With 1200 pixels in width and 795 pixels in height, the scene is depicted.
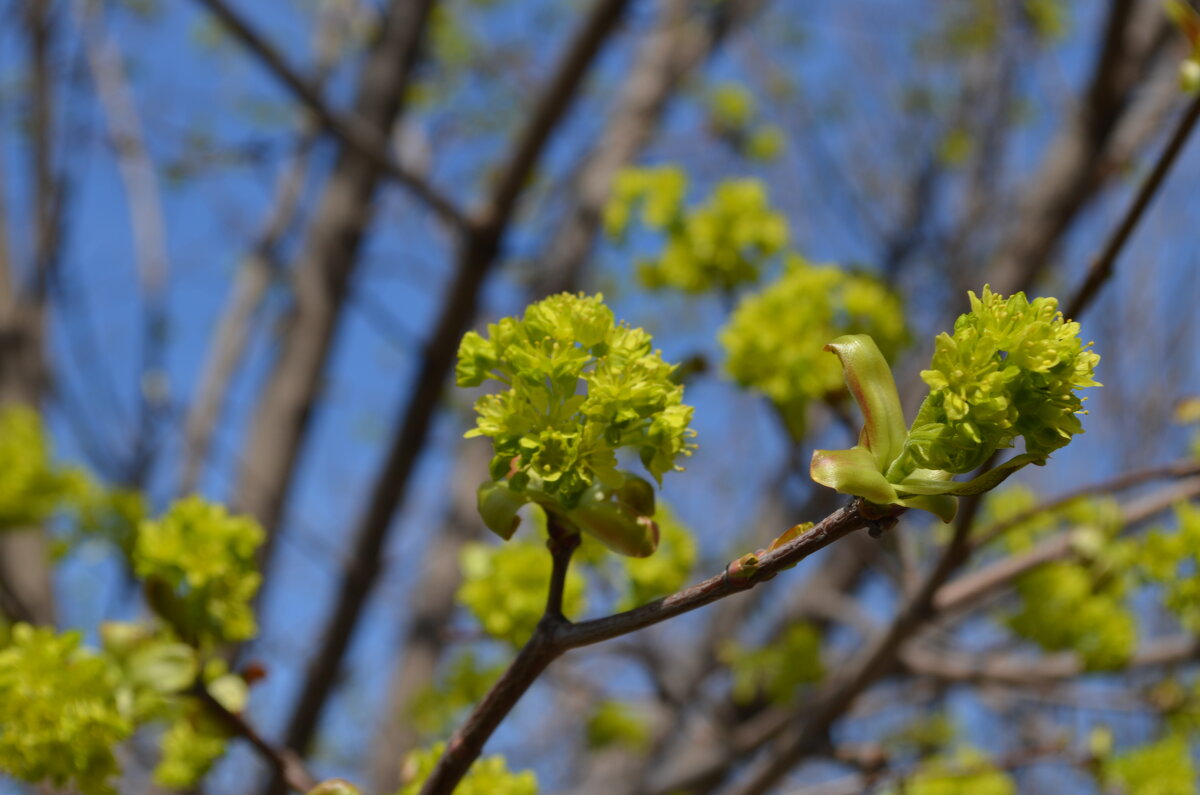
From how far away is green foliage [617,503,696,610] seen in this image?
6.07 ft

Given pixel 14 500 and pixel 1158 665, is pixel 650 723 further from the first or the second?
pixel 14 500

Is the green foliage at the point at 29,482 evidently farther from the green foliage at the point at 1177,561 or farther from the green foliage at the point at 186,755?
the green foliage at the point at 1177,561

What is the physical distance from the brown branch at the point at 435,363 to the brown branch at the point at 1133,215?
1.70 meters

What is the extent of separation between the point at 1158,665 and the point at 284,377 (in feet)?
8.91

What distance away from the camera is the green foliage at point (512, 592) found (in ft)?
5.48

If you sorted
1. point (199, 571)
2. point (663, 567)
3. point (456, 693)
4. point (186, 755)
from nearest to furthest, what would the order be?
point (199, 571), point (186, 755), point (663, 567), point (456, 693)

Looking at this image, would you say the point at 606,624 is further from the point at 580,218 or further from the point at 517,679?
the point at 580,218

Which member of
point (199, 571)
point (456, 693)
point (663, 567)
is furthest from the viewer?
point (456, 693)

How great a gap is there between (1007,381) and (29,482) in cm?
246

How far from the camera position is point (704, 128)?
16.5ft

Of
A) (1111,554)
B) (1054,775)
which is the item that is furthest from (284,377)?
(1054,775)

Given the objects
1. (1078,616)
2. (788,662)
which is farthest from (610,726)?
(1078,616)

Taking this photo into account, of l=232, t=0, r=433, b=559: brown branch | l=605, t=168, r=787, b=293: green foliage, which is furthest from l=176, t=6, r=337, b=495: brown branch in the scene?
l=605, t=168, r=787, b=293: green foliage

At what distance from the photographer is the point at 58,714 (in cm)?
114
